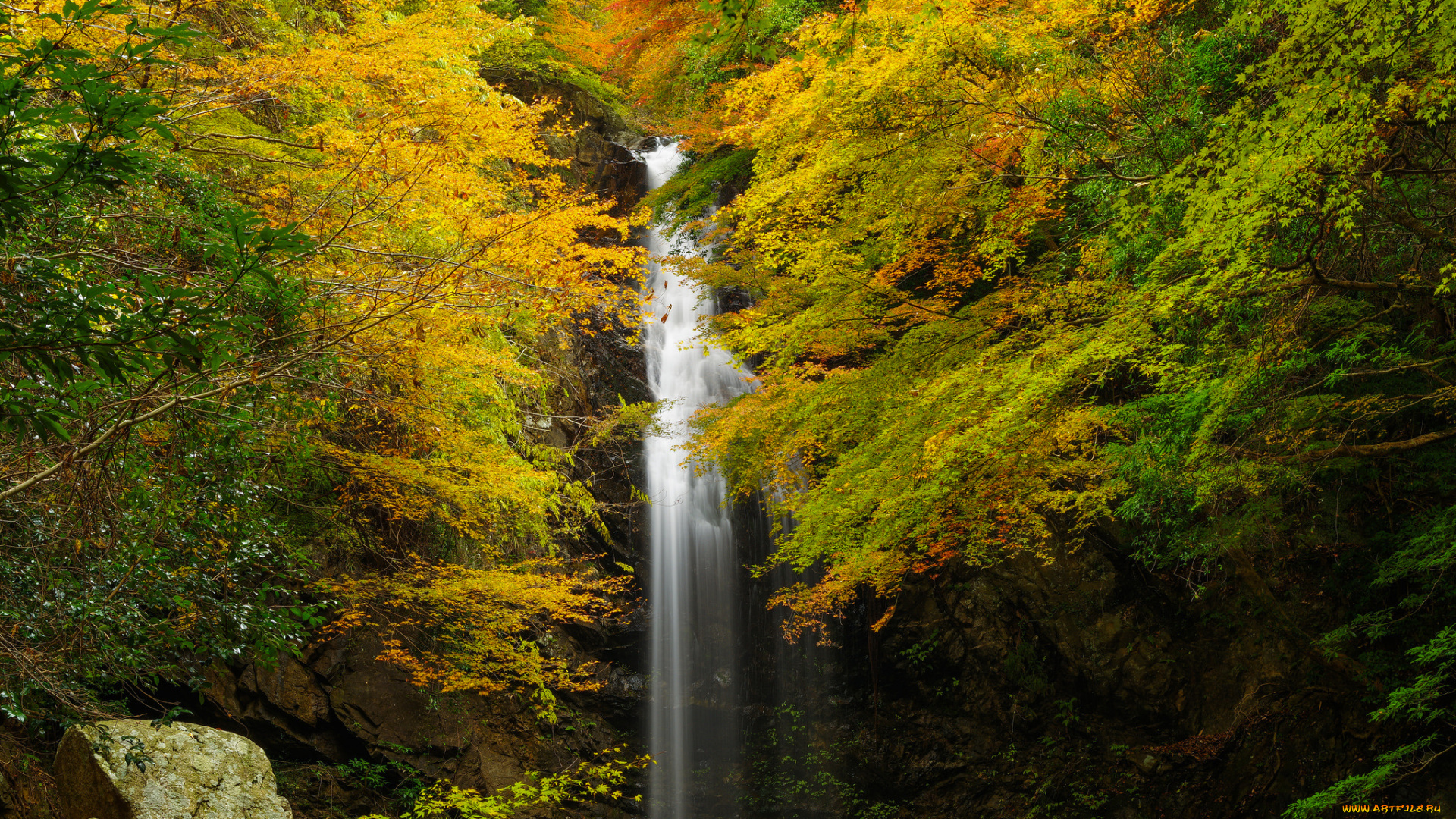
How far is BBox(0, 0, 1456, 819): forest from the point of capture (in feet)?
12.9

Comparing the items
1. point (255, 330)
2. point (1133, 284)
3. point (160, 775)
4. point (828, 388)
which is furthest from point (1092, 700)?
point (255, 330)

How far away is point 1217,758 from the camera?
9.31 metres

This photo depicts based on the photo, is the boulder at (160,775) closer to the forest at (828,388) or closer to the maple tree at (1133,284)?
the forest at (828,388)

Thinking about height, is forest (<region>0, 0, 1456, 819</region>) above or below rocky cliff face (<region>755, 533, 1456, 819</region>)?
above

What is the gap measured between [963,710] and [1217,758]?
367 cm

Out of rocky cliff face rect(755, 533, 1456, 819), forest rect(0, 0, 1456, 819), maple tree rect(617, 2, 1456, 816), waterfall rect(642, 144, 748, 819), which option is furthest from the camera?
waterfall rect(642, 144, 748, 819)

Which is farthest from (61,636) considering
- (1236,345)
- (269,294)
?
(1236,345)

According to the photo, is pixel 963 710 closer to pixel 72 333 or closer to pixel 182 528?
pixel 182 528

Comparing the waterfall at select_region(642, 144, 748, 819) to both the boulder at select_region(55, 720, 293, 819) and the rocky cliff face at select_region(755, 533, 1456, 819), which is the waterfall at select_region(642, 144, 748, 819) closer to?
the rocky cliff face at select_region(755, 533, 1456, 819)

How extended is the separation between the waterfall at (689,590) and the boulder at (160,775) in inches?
357

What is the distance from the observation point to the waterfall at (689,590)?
14.4m

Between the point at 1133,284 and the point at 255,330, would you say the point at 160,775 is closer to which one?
the point at 255,330

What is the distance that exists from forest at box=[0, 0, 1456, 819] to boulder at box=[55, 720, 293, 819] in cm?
15

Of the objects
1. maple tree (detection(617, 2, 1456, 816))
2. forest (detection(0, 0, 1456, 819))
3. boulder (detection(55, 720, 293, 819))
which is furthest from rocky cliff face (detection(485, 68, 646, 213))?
boulder (detection(55, 720, 293, 819))
